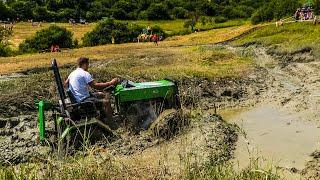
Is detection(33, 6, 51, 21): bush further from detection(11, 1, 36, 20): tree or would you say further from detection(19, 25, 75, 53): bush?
detection(19, 25, 75, 53): bush

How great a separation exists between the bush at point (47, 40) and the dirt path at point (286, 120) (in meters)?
38.4

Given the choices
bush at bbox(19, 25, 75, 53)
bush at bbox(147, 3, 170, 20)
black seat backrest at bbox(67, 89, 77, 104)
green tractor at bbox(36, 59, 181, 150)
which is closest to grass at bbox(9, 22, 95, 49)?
bush at bbox(19, 25, 75, 53)

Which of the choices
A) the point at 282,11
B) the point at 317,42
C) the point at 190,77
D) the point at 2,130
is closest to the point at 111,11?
the point at 282,11

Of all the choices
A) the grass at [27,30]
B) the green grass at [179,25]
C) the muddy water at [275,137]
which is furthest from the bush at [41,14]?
the muddy water at [275,137]

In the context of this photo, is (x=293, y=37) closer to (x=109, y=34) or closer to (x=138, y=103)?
(x=138, y=103)

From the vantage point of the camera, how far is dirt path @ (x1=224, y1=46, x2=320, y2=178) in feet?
38.6

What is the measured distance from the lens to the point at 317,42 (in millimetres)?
32562

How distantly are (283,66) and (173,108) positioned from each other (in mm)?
16336

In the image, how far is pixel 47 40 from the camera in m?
62.2

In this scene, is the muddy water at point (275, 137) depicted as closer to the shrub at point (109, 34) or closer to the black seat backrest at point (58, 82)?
the black seat backrest at point (58, 82)

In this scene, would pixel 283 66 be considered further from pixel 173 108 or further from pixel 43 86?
pixel 173 108

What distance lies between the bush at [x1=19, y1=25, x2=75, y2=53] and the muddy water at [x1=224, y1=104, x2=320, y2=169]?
45856 mm

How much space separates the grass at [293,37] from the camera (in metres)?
33.1

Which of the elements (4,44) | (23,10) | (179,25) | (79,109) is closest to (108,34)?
(4,44)
